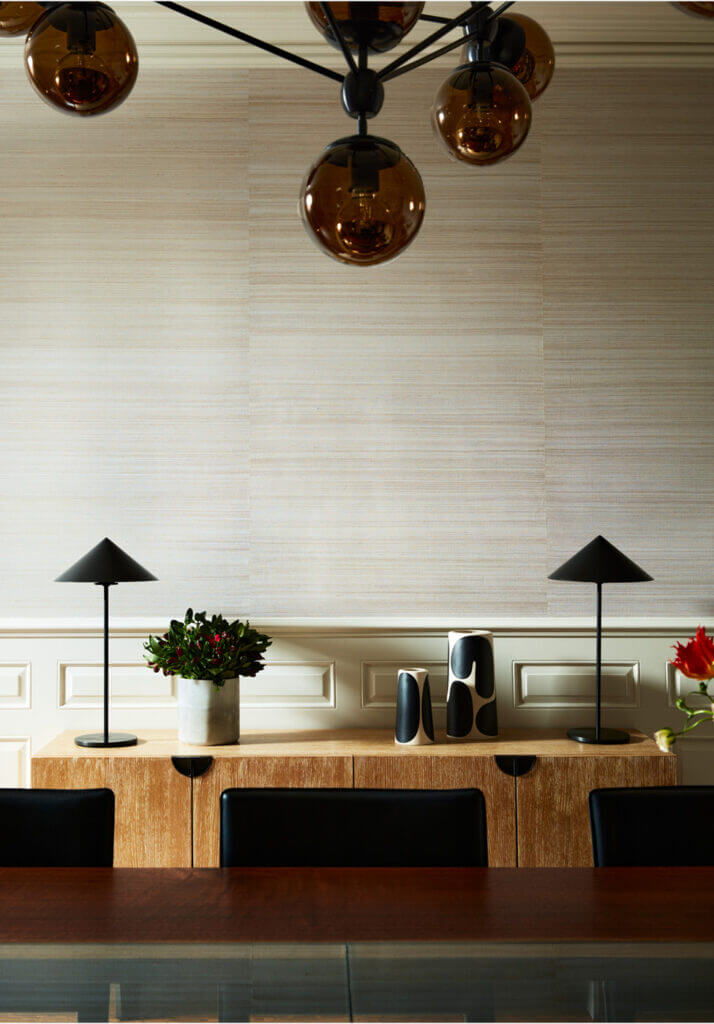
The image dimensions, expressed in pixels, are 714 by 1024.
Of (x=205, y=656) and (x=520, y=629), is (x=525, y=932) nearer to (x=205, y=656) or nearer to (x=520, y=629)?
(x=205, y=656)

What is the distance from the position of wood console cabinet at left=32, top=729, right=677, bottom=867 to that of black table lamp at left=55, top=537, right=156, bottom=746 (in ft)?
0.43

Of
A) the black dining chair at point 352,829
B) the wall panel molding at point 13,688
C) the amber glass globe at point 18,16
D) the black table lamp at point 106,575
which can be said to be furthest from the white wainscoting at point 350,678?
the amber glass globe at point 18,16

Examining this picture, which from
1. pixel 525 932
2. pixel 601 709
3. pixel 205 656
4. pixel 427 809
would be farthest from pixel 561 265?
pixel 525 932

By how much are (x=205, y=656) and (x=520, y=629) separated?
102cm

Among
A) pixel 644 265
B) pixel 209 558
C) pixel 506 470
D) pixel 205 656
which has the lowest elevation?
pixel 205 656

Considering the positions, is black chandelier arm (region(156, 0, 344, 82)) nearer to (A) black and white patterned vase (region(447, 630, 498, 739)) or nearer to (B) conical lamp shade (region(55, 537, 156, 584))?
(B) conical lamp shade (region(55, 537, 156, 584))

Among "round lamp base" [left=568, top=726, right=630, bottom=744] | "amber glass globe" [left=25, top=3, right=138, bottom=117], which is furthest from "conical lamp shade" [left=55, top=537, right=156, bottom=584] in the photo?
"amber glass globe" [left=25, top=3, right=138, bottom=117]

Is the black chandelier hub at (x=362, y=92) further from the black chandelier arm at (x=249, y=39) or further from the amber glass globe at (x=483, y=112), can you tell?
the amber glass globe at (x=483, y=112)

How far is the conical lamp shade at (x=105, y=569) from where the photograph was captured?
2.85 meters

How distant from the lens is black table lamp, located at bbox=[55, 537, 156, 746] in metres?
2.85

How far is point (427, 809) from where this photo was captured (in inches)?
70.1

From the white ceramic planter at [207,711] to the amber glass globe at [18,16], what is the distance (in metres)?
1.82

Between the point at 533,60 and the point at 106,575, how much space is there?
1809 mm

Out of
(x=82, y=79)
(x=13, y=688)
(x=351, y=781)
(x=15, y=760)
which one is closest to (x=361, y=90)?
(x=82, y=79)
